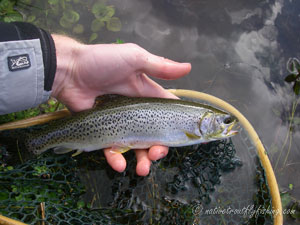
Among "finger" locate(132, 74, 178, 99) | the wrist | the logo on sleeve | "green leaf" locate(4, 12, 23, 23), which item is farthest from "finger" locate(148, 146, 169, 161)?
"green leaf" locate(4, 12, 23, 23)

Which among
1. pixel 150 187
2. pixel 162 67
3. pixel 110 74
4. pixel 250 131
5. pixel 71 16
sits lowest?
pixel 150 187

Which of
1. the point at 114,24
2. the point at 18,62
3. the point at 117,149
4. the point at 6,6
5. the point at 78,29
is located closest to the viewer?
the point at 18,62

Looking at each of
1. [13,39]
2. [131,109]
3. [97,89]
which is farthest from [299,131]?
[13,39]

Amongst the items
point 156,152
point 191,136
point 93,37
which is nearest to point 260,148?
point 191,136

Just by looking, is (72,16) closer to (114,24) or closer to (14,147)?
(114,24)

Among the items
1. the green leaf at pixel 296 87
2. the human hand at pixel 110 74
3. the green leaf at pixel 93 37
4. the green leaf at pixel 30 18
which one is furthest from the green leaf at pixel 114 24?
the green leaf at pixel 296 87

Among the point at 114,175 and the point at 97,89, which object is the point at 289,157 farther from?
the point at 97,89
